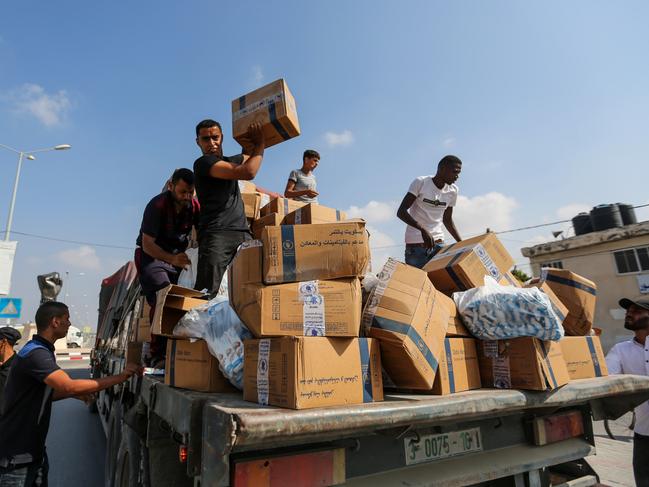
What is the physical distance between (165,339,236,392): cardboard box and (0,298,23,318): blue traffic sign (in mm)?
11198

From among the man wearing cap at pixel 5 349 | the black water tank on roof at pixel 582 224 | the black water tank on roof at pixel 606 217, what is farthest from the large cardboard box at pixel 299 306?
the black water tank on roof at pixel 582 224

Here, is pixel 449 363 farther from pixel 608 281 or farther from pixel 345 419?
pixel 608 281

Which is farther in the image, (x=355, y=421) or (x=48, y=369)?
(x=48, y=369)

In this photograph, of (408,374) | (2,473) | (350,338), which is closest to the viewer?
(350,338)

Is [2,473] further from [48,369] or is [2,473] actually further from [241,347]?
[241,347]

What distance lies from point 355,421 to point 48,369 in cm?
202

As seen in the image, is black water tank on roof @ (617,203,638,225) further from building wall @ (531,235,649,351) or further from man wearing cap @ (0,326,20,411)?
man wearing cap @ (0,326,20,411)

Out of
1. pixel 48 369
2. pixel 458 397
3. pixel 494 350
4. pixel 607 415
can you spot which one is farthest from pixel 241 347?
pixel 607 415

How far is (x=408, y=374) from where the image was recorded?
1722 millimetres

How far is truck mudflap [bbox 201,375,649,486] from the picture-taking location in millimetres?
1202

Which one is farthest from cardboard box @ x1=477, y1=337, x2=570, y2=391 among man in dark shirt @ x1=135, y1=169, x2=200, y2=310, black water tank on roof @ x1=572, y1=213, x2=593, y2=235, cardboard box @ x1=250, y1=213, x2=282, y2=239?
black water tank on roof @ x1=572, y1=213, x2=593, y2=235

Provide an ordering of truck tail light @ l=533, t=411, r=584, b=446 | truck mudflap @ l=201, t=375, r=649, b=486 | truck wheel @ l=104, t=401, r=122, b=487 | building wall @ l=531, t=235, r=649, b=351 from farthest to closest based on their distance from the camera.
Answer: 1. building wall @ l=531, t=235, r=649, b=351
2. truck wheel @ l=104, t=401, r=122, b=487
3. truck tail light @ l=533, t=411, r=584, b=446
4. truck mudflap @ l=201, t=375, r=649, b=486

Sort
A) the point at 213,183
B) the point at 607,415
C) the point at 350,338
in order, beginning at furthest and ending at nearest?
the point at 213,183 < the point at 607,415 < the point at 350,338

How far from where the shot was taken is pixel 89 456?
206 inches
